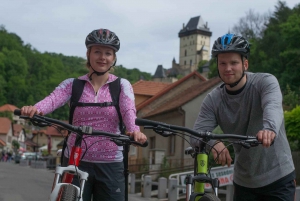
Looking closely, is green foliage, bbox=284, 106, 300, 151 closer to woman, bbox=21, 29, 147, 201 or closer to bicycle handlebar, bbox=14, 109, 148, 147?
woman, bbox=21, 29, 147, 201

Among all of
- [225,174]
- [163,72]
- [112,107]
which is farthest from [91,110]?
[163,72]

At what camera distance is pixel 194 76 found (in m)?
43.0

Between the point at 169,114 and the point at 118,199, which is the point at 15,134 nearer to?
the point at 169,114

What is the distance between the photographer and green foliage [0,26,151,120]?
428ft

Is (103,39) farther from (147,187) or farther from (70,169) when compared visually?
(147,187)

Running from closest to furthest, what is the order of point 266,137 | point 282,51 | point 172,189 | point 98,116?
point 266,137, point 98,116, point 172,189, point 282,51

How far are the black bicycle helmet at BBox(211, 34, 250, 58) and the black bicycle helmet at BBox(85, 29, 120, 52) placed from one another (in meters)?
0.86

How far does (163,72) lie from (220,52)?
18702 cm

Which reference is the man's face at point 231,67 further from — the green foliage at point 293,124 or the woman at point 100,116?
the green foliage at point 293,124

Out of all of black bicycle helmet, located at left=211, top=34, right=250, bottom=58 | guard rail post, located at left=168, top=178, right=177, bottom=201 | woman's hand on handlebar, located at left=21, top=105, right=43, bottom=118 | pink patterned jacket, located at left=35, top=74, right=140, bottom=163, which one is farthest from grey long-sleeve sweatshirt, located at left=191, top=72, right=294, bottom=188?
guard rail post, located at left=168, top=178, right=177, bottom=201

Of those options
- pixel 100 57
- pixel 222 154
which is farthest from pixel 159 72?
pixel 222 154

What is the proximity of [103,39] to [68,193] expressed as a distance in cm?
146

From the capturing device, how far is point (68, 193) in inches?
141

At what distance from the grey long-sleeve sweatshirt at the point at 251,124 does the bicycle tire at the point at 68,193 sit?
112cm
